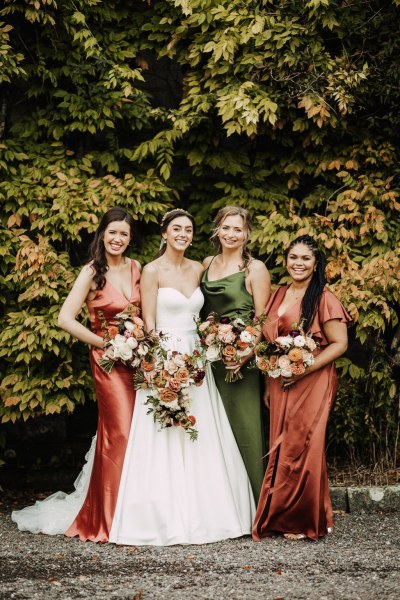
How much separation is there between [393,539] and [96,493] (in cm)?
222

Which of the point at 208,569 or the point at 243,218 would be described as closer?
the point at 208,569

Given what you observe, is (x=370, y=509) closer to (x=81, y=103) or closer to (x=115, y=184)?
(x=115, y=184)

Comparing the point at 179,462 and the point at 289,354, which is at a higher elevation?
the point at 289,354

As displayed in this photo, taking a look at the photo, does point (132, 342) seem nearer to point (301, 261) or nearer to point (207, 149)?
point (301, 261)

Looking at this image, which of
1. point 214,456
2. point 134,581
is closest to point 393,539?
point 214,456

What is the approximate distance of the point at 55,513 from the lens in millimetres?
5949

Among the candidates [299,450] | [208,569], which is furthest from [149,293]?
[208,569]

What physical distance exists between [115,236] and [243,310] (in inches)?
44.2

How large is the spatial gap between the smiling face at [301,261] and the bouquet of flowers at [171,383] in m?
0.92

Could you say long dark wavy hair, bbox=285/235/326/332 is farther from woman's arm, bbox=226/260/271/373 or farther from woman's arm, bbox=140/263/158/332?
woman's arm, bbox=140/263/158/332

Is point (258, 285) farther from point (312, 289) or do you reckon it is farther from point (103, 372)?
point (103, 372)

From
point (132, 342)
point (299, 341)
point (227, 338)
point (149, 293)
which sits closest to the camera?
point (299, 341)

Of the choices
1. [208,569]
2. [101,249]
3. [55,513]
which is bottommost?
[208,569]

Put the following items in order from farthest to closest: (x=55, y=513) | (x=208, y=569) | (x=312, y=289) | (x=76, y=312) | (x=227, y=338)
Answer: (x=55, y=513) → (x=76, y=312) → (x=312, y=289) → (x=227, y=338) → (x=208, y=569)
